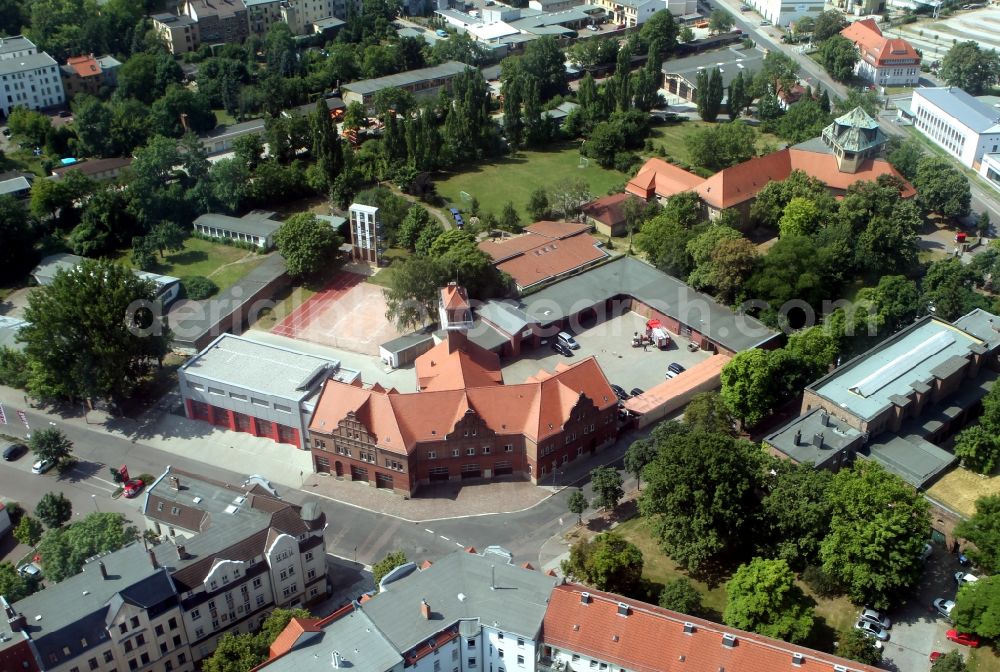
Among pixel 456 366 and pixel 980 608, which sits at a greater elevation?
pixel 456 366

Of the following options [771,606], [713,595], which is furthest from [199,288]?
[771,606]

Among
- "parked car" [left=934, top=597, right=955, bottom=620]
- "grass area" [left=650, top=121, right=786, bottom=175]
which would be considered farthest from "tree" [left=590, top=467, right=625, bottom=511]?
"grass area" [left=650, top=121, right=786, bottom=175]

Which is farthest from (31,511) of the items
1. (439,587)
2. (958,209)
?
(958,209)

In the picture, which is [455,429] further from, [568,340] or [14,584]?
[14,584]

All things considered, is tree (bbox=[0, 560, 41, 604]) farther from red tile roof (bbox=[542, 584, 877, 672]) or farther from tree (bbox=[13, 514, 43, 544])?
red tile roof (bbox=[542, 584, 877, 672])

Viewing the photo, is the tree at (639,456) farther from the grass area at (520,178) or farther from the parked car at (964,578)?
the grass area at (520,178)

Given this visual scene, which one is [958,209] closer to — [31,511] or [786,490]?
[786,490]
